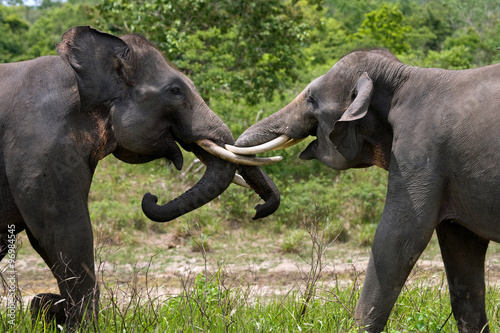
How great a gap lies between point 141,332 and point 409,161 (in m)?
1.90

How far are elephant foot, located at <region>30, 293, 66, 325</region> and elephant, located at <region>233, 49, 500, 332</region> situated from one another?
1851mm

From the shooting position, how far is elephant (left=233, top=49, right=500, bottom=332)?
3.92 m

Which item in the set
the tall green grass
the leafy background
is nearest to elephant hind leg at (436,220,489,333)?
the tall green grass

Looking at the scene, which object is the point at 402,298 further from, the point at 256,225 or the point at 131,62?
the point at 256,225

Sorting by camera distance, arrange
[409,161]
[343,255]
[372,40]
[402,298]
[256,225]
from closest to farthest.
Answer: [409,161] → [402,298] → [343,255] → [256,225] → [372,40]

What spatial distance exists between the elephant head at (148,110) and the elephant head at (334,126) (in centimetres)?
22

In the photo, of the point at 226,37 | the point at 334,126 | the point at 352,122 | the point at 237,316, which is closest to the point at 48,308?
the point at 237,316

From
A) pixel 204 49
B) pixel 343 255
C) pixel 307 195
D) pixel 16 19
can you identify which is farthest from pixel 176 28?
pixel 16 19

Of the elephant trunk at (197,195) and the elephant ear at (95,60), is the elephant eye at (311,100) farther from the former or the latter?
the elephant ear at (95,60)

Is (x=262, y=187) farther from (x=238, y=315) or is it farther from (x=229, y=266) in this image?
(x=229, y=266)

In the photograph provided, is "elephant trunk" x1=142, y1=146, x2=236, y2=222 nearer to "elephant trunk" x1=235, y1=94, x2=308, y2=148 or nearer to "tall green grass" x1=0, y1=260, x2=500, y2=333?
"elephant trunk" x1=235, y1=94, x2=308, y2=148

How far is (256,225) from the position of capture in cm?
1056

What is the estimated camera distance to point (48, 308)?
440 cm

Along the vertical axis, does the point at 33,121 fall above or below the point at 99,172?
above
